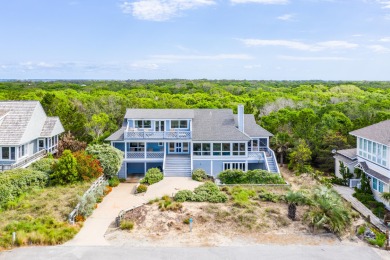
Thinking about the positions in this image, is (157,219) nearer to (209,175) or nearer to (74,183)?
(74,183)

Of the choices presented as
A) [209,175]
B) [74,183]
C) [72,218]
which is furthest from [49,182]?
[209,175]

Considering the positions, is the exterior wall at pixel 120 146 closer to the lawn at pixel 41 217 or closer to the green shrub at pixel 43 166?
the green shrub at pixel 43 166

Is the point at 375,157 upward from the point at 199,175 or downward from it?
upward

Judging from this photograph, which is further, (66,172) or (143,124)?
(143,124)

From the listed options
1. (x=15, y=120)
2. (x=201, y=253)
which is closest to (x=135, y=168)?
(x=15, y=120)

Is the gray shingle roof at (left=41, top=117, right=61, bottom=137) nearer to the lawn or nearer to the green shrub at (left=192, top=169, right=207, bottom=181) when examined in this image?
the lawn

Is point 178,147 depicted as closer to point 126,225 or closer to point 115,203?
point 115,203

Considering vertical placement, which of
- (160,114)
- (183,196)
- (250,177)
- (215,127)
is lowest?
(183,196)

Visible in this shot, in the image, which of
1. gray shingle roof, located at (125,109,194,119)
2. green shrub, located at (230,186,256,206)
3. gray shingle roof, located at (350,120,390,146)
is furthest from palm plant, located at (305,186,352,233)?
gray shingle roof, located at (125,109,194,119)
